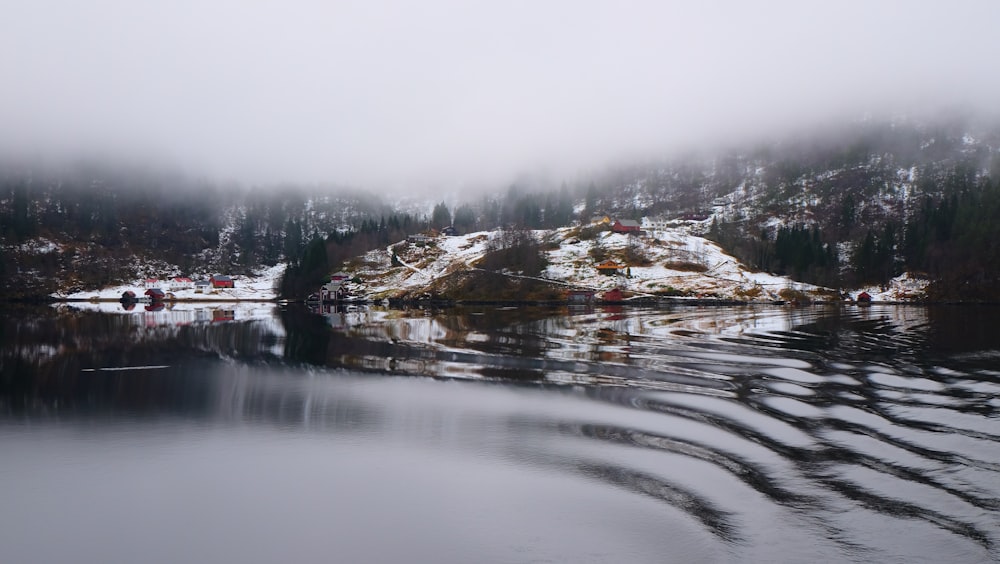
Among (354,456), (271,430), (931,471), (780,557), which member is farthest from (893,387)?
(271,430)

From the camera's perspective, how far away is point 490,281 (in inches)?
7569

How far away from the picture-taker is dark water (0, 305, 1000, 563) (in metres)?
18.2

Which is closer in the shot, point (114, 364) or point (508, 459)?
point (508, 459)

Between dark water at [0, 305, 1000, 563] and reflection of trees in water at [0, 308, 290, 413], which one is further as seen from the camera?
reflection of trees in water at [0, 308, 290, 413]

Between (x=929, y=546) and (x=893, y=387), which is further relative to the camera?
(x=893, y=387)

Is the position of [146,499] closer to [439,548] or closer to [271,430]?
[271,430]

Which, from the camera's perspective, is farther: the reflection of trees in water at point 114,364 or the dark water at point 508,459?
the reflection of trees in water at point 114,364

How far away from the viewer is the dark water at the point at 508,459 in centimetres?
1822

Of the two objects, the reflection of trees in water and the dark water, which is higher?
the reflection of trees in water

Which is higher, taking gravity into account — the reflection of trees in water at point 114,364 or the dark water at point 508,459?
the reflection of trees in water at point 114,364

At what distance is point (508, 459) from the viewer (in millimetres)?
26562

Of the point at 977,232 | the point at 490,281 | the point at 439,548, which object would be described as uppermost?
the point at 977,232

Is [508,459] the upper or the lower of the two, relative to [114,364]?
lower

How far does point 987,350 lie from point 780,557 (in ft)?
174
